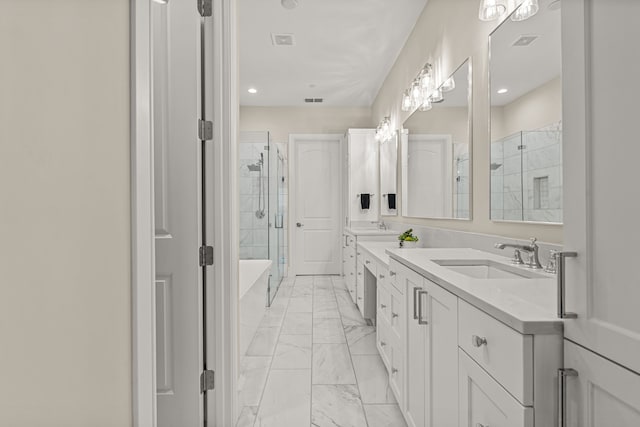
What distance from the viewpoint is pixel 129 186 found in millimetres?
691

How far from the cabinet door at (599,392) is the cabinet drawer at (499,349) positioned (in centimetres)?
8

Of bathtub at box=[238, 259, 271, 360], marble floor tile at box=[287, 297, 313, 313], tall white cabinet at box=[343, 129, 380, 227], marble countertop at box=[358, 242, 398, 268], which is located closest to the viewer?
bathtub at box=[238, 259, 271, 360]

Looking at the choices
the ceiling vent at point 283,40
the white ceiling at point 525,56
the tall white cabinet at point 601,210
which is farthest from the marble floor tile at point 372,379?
the ceiling vent at point 283,40

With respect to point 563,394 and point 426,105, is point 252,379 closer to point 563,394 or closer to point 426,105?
point 563,394

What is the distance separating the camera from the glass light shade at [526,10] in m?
1.65

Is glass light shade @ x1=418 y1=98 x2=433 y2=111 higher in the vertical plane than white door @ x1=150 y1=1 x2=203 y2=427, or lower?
higher

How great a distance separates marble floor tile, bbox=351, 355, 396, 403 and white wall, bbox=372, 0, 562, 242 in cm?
113

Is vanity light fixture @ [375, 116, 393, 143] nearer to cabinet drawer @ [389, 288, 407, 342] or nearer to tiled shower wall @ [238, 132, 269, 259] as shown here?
tiled shower wall @ [238, 132, 269, 259]

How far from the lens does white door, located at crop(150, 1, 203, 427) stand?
62.5 inches

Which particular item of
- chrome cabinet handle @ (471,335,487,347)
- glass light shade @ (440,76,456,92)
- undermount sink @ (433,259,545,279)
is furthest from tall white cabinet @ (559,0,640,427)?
glass light shade @ (440,76,456,92)

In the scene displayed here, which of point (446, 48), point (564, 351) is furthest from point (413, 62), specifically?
point (564, 351)

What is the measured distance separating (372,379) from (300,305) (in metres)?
2.00

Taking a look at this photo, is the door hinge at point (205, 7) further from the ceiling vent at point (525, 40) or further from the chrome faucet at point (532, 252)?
the chrome faucet at point (532, 252)

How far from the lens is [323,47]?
3.99 meters
